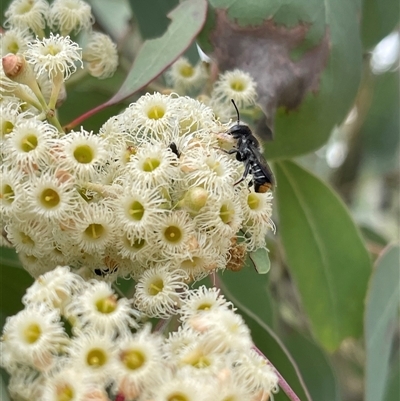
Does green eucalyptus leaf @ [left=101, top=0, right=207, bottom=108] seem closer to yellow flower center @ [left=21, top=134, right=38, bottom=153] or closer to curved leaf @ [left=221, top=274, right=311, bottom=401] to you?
yellow flower center @ [left=21, top=134, right=38, bottom=153]

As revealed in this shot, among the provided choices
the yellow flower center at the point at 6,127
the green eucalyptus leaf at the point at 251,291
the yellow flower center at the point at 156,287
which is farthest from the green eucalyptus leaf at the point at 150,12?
the yellow flower center at the point at 156,287

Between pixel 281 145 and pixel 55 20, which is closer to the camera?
pixel 55 20

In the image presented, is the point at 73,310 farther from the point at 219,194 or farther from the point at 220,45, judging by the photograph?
the point at 220,45

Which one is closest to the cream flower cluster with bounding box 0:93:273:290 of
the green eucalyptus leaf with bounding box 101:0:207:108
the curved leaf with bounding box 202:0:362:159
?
the green eucalyptus leaf with bounding box 101:0:207:108

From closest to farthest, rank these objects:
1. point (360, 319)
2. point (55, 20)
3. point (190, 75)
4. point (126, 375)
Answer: point (126, 375) → point (55, 20) → point (190, 75) → point (360, 319)

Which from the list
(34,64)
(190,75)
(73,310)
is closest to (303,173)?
(190,75)

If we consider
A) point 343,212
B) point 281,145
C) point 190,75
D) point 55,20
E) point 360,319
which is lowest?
point 360,319

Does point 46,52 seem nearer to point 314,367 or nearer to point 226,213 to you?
point 226,213

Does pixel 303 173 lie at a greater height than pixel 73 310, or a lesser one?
lesser
